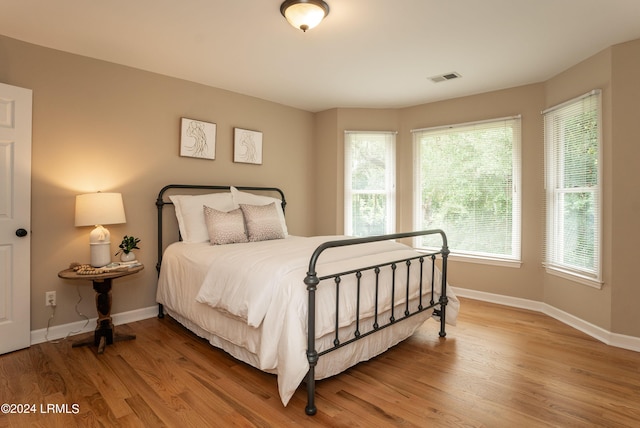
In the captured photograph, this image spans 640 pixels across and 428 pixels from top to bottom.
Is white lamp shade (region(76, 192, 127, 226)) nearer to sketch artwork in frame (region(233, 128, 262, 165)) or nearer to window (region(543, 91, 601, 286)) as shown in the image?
sketch artwork in frame (region(233, 128, 262, 165))

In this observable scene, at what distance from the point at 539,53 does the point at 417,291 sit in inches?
91.0

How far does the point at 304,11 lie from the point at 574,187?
2.95 m

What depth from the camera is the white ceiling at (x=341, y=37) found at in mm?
2322

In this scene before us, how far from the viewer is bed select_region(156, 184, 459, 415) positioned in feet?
6.38

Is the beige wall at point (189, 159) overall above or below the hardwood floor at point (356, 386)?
above

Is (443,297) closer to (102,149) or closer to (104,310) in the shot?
(104,310)

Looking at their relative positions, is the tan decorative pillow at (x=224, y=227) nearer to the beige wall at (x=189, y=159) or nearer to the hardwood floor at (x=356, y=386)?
the beige wall at (x=189, y=159)

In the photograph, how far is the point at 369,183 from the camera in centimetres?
481

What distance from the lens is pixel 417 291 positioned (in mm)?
2752

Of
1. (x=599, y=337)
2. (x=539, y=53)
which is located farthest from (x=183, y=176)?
(x=599, y=337)

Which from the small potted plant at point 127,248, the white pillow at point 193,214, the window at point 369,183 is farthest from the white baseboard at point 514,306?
the window at point 369,183

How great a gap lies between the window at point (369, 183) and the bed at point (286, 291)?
1.53 m

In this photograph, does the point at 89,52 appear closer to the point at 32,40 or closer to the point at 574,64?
the point at 32,40

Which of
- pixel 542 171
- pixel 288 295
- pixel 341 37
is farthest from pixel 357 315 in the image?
pixel 542 171
